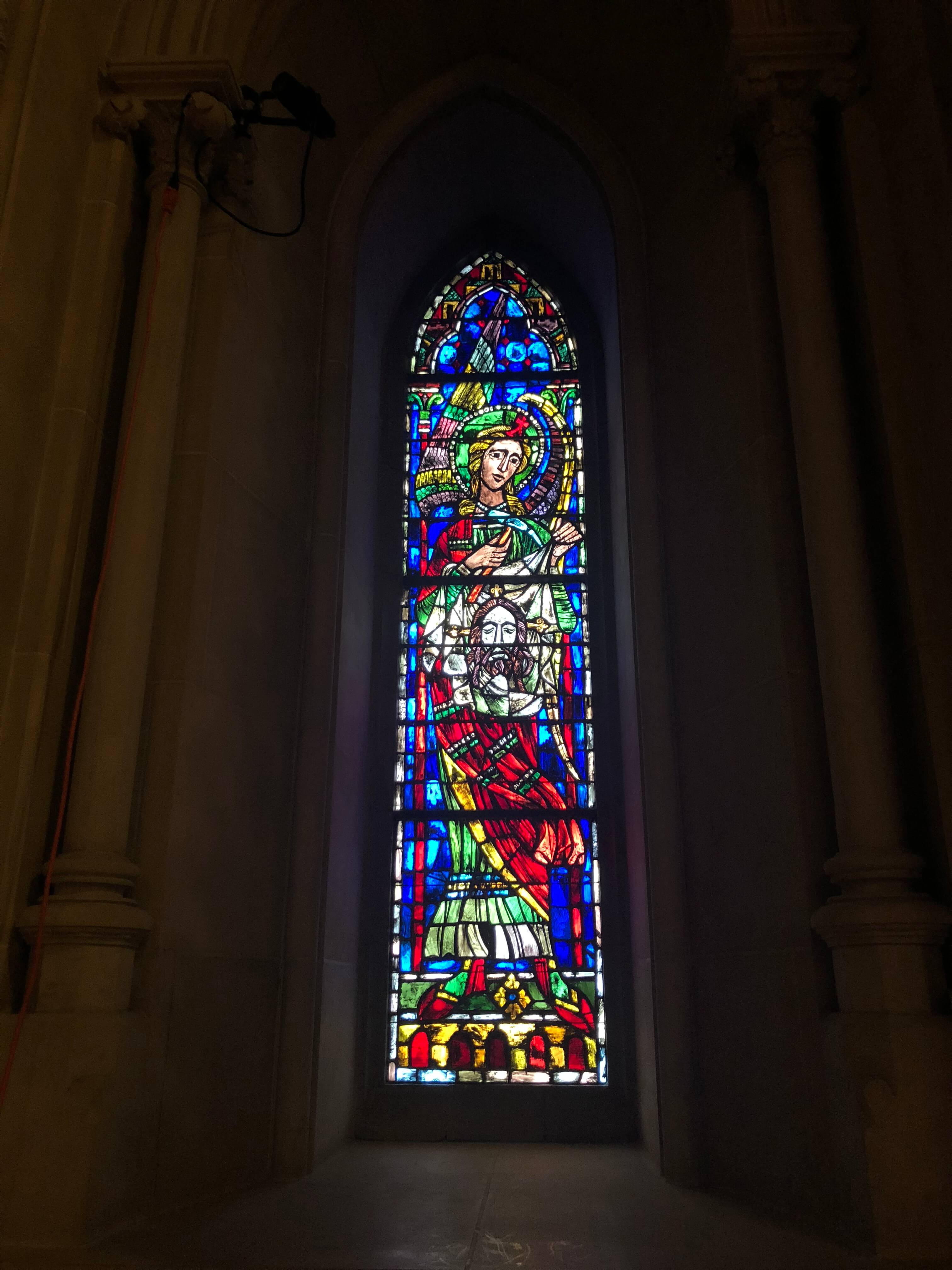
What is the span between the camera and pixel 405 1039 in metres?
3.86

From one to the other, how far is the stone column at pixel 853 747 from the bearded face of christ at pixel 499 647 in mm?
1651

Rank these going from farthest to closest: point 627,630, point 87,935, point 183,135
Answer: point 627,630, point 183,135, point 87,935

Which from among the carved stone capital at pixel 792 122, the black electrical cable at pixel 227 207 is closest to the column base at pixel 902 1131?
the carved stone capital at pixel 792 122

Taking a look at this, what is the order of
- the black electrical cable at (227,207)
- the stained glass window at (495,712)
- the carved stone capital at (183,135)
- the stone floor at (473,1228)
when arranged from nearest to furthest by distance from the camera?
1. the stone floor at (473,1228)
2. the carved stone capital at (183,135)
3. the black electrical cable at (227,207)
4. the stained glass window at (495,712)

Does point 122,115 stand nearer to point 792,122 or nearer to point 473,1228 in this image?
point 792,122

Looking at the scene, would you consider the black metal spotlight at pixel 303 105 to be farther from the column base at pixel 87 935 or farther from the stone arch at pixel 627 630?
the column base at pixel 87 935

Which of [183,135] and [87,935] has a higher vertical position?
[183,135]

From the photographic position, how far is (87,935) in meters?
2.56

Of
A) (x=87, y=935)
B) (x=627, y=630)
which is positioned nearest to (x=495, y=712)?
(x=627, y=630)

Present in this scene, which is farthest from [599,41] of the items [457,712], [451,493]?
[457,712]

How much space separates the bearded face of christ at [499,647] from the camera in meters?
4.30

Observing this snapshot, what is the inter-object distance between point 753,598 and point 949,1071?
144cm

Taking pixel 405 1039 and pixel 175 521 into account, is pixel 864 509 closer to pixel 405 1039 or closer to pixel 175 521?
pixel 175 521

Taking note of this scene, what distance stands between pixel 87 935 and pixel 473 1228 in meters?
1.25
